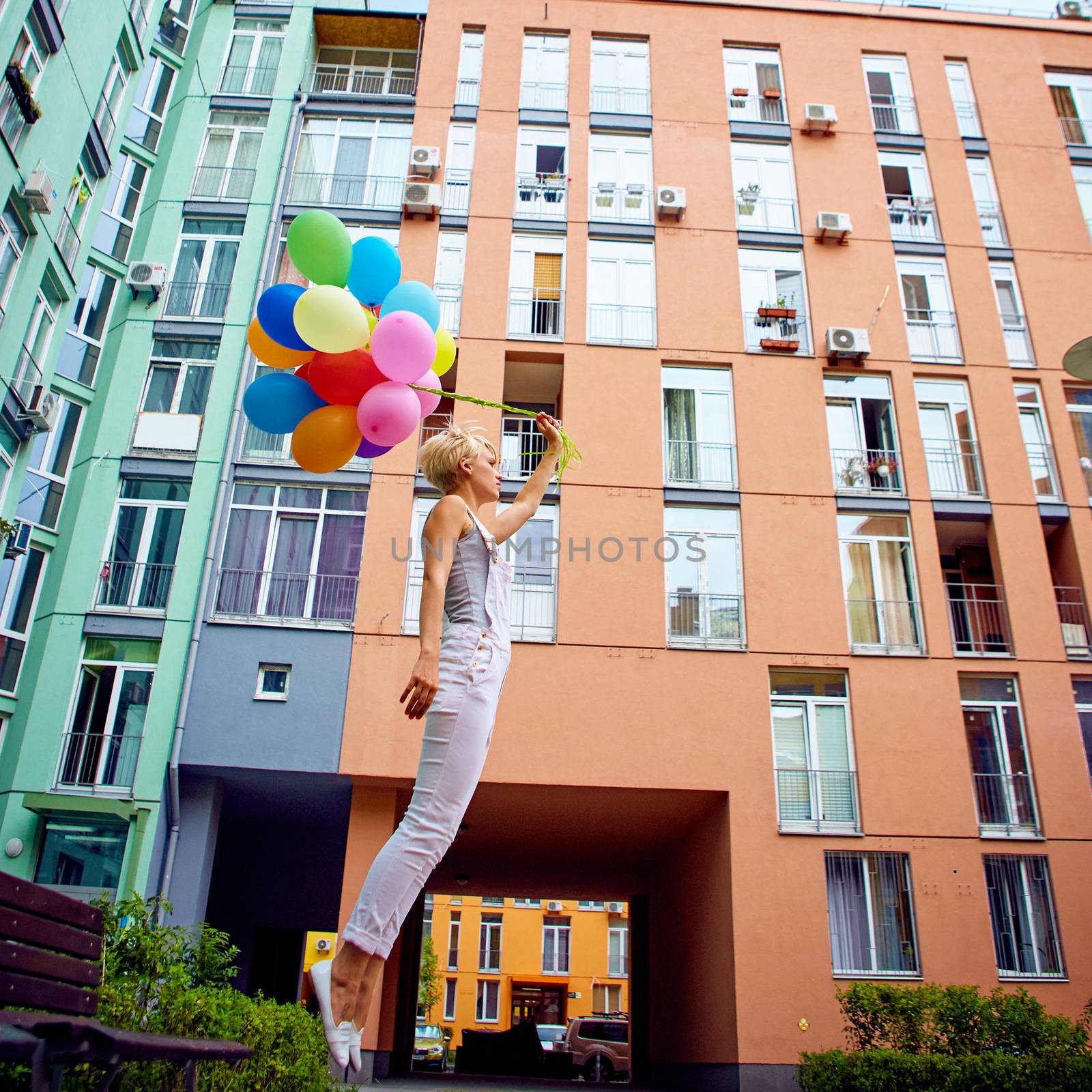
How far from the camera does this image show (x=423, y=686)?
3422mm

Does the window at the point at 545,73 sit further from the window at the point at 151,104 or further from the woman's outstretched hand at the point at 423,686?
the woman's outstretched hand at the point at 423,686

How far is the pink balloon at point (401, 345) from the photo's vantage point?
4762 millimetres

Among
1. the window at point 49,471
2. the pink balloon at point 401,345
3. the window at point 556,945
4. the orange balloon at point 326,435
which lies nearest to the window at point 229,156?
the window at point 49,471

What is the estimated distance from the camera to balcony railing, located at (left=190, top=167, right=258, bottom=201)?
18.0 meters

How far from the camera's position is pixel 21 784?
13.8 meters

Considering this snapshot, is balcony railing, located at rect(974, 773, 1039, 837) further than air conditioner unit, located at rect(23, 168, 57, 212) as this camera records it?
Yes

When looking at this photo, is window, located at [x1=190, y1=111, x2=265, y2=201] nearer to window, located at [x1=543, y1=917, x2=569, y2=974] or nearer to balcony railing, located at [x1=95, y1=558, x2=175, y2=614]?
balcony railing, located at [x1=95, y1=558, x2=175, y2=614]

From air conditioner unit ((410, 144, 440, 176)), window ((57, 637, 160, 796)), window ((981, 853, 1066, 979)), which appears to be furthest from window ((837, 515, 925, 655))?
window ((57, 637, 160, 796))

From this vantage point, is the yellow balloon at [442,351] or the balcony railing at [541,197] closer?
the yellow balloon at [442,351]

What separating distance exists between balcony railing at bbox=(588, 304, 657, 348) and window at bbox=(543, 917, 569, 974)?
30.2m

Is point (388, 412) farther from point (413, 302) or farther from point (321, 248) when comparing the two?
point (321, 248)

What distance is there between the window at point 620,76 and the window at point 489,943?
32503 mm

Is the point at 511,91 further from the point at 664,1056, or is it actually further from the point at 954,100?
the point at 664,1056

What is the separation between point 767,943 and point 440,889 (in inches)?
390
